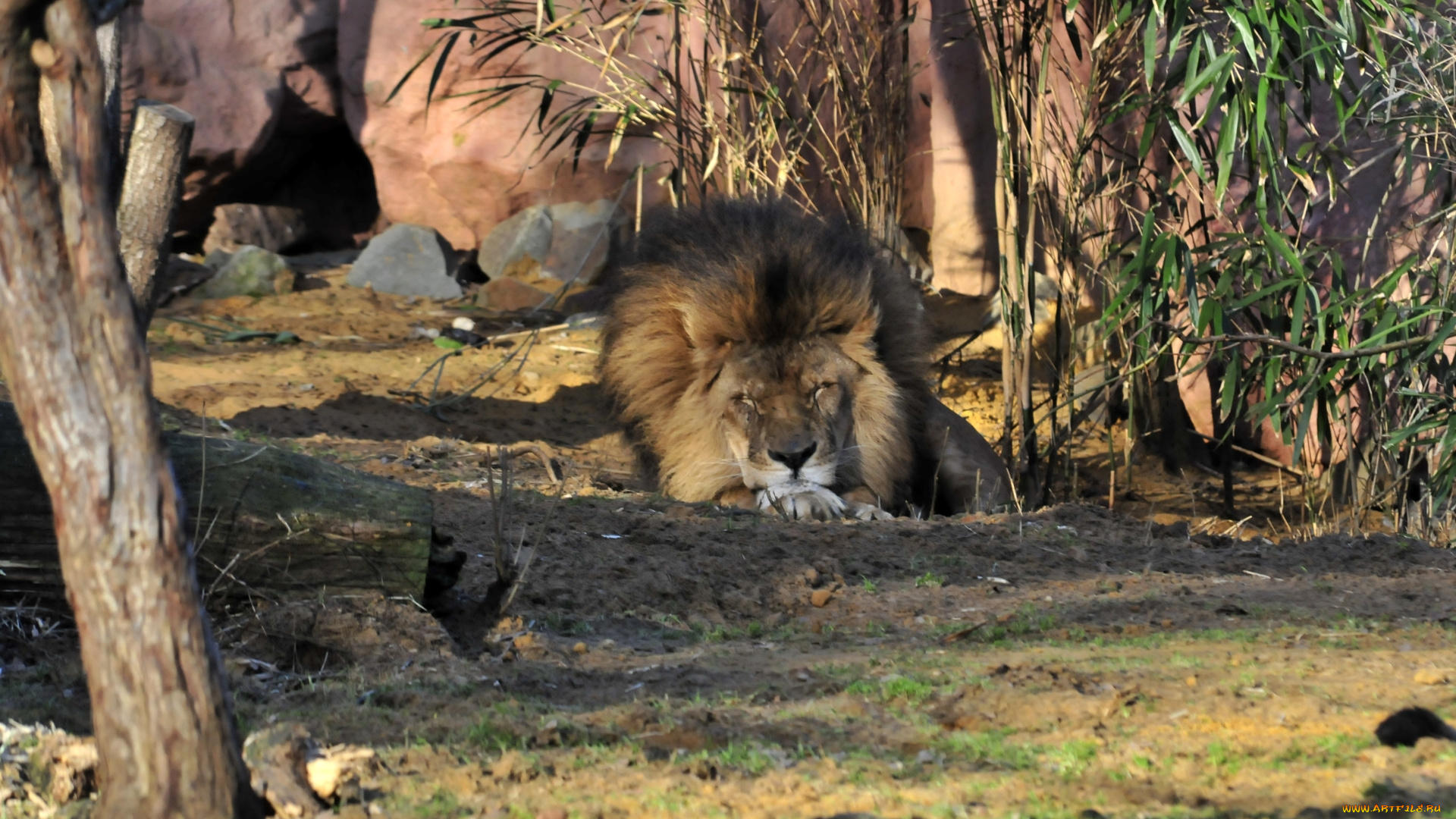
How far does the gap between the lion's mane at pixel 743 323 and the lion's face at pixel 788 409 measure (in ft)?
0.17

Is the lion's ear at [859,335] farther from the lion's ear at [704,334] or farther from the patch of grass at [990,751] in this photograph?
the patch of grass at [990,751]

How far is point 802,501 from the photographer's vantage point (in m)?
4.78

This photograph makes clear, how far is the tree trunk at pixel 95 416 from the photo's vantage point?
1.63m

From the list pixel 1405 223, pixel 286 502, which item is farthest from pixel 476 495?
pixel 1405 223

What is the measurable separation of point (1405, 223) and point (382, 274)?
709 cm

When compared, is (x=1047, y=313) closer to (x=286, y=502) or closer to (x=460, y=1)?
(x=460, y=1)

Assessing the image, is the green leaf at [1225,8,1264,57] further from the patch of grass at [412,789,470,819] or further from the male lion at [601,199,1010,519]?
the patch of grass at [412,789,470,819]

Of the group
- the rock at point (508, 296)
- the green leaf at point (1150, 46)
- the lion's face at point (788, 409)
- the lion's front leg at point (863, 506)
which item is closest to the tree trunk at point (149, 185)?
the lion's face at point (788, 409)

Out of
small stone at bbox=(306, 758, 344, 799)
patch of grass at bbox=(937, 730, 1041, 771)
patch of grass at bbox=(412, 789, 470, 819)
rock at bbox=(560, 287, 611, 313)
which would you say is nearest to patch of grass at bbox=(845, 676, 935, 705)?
patch of grass at bbox=(937, 730, 1041, 771)

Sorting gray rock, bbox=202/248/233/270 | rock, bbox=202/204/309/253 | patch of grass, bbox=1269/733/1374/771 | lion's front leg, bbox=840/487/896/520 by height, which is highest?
rock, bbox=202/204/309/253

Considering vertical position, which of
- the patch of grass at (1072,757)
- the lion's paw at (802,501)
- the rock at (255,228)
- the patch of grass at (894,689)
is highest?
the rock at (255,228)

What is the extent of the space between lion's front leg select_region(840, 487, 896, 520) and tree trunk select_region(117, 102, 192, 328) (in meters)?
2.87

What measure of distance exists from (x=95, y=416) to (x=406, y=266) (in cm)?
889

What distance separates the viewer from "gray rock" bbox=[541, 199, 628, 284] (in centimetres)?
1027
